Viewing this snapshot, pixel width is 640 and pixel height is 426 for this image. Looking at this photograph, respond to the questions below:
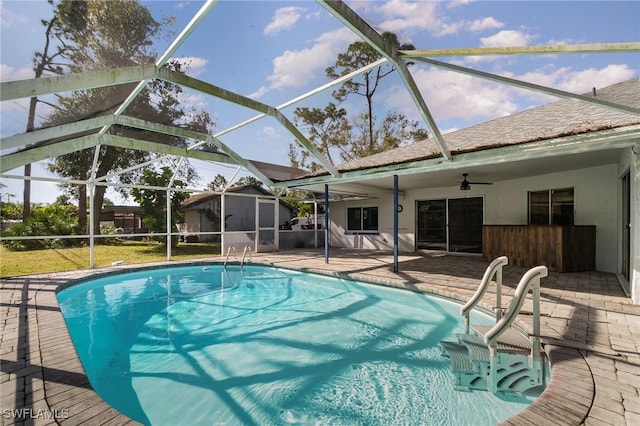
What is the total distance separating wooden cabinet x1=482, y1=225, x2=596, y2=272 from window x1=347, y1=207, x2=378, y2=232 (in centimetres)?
654

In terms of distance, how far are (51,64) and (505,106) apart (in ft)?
48.7

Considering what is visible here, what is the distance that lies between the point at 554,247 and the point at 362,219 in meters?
8.43

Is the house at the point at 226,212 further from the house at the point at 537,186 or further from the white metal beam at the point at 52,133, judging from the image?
the white metal beam at the point at 52,133

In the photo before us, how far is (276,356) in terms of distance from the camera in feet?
13.6

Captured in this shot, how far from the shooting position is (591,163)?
756 centimetres

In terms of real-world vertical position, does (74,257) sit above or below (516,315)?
below

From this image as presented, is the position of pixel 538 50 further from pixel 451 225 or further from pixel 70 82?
pixel 451 225

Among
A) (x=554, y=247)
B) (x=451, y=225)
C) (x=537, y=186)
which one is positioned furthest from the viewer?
(x=451, y=225)

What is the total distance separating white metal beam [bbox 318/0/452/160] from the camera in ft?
11.6

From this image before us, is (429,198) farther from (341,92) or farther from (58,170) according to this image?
(58,170)

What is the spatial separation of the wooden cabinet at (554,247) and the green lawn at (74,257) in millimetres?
11725

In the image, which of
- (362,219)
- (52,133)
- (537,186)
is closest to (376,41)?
(52,133)

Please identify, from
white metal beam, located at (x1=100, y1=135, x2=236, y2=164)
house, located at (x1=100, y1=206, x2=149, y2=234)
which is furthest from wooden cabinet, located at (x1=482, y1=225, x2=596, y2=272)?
house, located at (x1=100, y1=206, x2=149, y2=234)

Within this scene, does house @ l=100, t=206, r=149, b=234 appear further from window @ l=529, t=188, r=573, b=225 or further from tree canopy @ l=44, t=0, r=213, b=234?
window @ l=529, t=188, r=573, b=225
